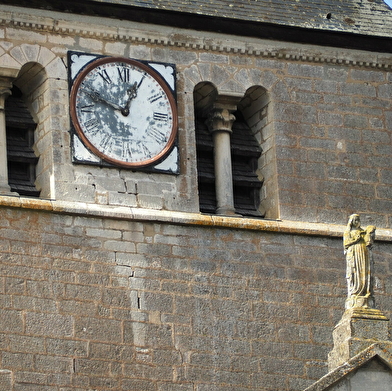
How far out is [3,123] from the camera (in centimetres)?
2506

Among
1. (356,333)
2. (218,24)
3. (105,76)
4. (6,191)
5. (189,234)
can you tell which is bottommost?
(356,333)

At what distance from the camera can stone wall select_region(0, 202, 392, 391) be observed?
78.6 feet

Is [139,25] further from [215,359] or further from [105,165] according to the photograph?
[215,359]

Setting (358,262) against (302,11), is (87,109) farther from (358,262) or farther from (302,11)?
(358,262)

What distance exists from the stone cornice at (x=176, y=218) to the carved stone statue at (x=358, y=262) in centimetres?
184

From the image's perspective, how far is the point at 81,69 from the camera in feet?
83.5

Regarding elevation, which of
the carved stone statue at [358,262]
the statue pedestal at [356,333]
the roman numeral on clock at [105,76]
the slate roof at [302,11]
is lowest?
the statue pedestal at [356,333]

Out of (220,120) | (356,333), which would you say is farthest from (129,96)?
(356,333)

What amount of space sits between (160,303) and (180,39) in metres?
3.26

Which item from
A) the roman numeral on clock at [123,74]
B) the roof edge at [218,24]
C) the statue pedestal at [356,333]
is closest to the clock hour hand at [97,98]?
the roman numeral on clock at [123,74]

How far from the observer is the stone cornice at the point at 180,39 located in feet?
83.4

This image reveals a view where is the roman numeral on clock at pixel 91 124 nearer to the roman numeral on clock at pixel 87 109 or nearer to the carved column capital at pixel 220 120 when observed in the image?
the roman numeral on clock at pixel 87 109

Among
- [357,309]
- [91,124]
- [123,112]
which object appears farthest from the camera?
[123,112]

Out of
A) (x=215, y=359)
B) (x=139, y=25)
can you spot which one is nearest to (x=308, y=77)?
(x=139, y=25)
